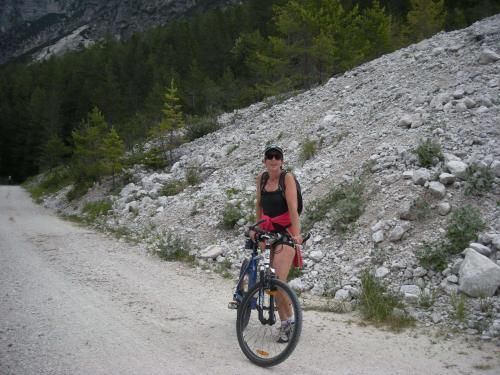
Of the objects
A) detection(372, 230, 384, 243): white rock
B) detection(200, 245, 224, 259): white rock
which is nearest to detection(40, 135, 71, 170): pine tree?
detection(200, 245, 224, 259): white rock

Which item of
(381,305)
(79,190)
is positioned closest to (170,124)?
(79,190)

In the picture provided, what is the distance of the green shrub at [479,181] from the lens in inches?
260

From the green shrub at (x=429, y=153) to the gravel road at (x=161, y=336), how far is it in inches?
161

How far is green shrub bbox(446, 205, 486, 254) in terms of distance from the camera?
18.7 ft

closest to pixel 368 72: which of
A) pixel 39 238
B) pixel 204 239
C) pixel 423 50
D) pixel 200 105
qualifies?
pixel 423 50

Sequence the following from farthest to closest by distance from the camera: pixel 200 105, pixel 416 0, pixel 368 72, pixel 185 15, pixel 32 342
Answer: pixel 185 15 < pixel 200 105 < pixel 416 0 < pixel 368 72 < pixel 32 342

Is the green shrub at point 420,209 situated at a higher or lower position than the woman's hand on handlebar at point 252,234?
lower

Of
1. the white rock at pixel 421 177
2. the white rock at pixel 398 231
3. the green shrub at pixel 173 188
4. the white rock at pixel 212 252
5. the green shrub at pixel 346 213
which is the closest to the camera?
the white rock at pixel 398 231

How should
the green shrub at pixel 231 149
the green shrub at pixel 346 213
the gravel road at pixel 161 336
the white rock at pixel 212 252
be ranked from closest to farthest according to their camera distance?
the gravel road at pixel 161 336 → the green shrub at pixel 346 213 → the white rock at pixel 212 252 → the green shrub at pixel 231 149

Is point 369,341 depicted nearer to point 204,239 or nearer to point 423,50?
point 204,239

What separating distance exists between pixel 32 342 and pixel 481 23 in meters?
18.4

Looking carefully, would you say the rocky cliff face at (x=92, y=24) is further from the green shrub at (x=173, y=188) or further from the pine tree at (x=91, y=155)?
the green shrub at (x=173, y=188)

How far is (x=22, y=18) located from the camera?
644 feet

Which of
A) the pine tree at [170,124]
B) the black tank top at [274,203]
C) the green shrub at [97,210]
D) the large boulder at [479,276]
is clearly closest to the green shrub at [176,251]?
the black tank top at [274,203]
